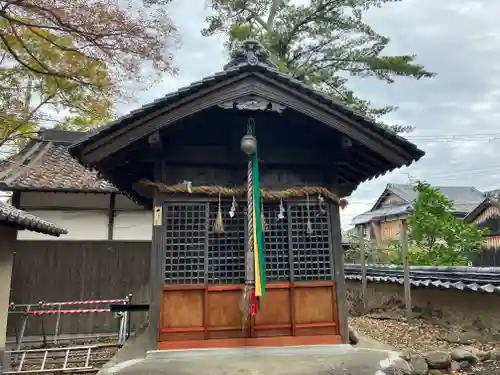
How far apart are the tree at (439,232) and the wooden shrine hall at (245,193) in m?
7.10

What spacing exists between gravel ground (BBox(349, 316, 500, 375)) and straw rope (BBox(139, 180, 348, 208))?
3.12m

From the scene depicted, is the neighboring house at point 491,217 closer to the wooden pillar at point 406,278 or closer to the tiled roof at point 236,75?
the wooden pillar at point 406,278

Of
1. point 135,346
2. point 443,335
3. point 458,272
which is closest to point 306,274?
point 135,346

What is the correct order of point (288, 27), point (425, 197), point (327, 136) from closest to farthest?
point (327, 136) → point (425, 197) → point (288, 27)

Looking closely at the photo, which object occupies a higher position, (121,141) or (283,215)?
(121,141)

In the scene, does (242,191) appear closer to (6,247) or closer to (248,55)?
(248,55)

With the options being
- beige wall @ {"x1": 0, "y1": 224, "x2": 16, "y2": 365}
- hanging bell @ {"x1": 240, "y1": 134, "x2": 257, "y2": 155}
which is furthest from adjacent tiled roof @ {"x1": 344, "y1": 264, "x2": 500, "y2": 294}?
beige wall @ {"x1": 0, "y1": 224, "x2": 16, "y2": 365}

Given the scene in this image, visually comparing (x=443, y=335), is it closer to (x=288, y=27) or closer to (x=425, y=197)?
(x=425, y=197)

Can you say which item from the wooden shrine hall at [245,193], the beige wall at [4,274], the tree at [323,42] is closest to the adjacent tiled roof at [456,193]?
the tree at [323,42]

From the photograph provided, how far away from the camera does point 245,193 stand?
6.18 meters

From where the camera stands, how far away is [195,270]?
19.6 feet

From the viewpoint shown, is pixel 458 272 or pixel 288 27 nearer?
pixel 458 272

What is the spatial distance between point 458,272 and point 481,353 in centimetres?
330

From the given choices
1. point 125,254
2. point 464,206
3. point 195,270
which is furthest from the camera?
point 464,206
